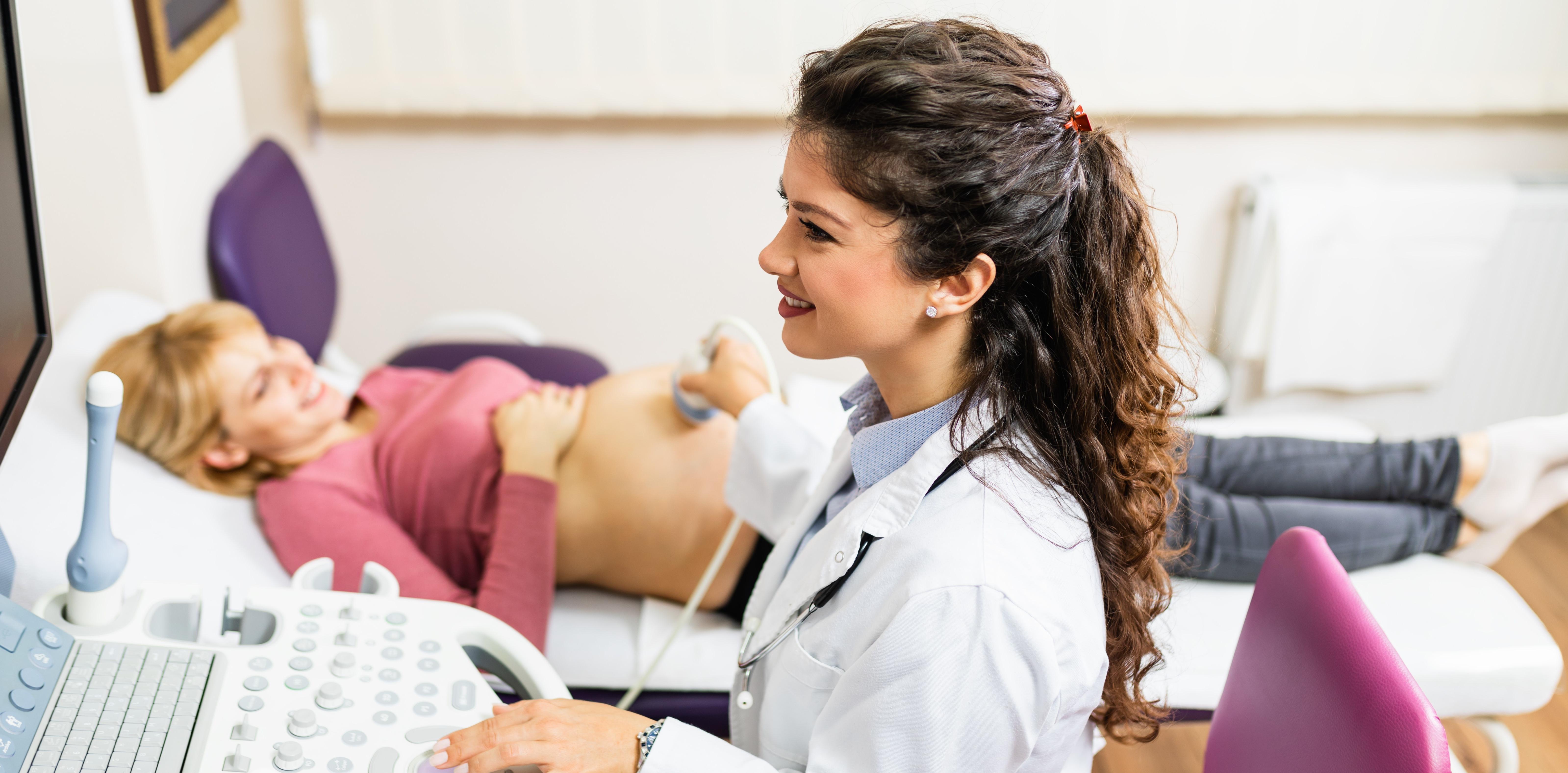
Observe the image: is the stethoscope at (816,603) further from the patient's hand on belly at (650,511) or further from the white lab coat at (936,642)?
the patient's hand on belly at (650,511)

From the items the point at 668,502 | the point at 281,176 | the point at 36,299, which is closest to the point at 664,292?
the point at 281,176

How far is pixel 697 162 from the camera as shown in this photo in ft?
8.08

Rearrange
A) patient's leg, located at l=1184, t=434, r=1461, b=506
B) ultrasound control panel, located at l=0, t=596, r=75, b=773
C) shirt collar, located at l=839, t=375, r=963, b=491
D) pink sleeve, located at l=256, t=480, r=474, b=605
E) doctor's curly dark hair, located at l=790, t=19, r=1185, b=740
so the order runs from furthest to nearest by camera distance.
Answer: patient's leg, located at l=1184, t=434, r=1461, b=506
pink sleeve, located at l=256, t=480, r=474, b=605
shirt collar, located at l=839, t=375, r=963, b=491
doctor's curly dark hair, located at l=790, t=19, r=1185, b=740
ultrasound control panel, located at l=0, t=596, r=75, b=773

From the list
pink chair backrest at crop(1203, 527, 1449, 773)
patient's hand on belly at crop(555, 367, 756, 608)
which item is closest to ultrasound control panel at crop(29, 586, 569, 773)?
patient's hand on belly at crop(555, 367, 756, 608)

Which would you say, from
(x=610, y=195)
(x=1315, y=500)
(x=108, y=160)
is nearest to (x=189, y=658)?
(x=108, y=160)

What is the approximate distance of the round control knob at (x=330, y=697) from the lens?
917 mm

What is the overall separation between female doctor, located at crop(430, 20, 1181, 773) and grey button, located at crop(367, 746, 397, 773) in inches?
1.4

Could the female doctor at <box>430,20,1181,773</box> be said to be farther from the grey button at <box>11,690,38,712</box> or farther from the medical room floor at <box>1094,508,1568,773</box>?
the medical room floor at <box>1094,508,1568,773</box>

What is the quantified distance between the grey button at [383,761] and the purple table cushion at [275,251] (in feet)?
3.91

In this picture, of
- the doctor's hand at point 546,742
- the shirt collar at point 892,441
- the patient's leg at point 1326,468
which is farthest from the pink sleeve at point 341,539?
the patient's leg at point 1326,468

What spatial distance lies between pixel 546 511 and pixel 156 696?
2.10ft

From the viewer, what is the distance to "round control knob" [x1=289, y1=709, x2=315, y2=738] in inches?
34.9

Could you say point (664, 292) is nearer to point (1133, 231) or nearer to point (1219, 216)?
point (1219, 216)

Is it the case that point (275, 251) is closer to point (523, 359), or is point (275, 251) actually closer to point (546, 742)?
point (523, 359)
